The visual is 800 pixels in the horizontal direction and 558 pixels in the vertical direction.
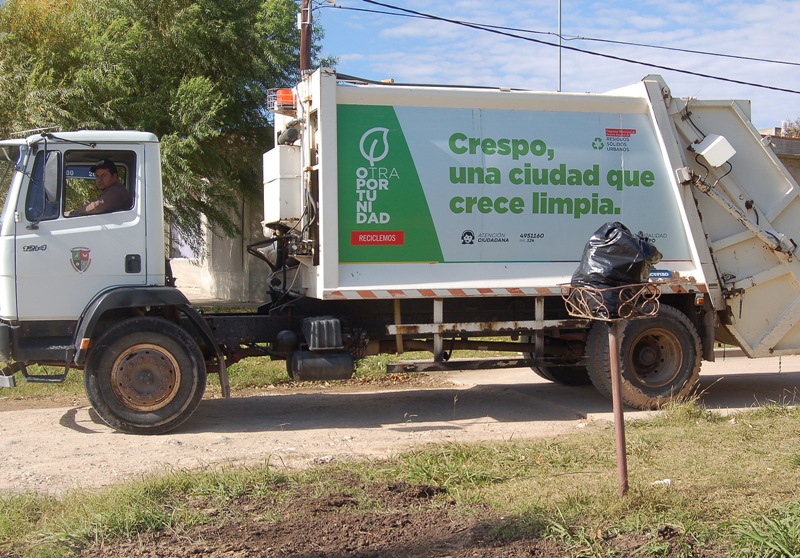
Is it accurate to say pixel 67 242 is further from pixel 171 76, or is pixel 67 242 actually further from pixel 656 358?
pixel 171 76

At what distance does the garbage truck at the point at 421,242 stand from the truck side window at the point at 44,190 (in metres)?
0.02

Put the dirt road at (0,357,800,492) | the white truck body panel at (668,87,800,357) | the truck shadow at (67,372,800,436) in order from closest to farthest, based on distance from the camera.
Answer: the dirt road at (0,357,800,492)
the truck shadow at (67,372,800,436)
the white truck body panel at (668,87,800,357)

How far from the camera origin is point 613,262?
5.05 m

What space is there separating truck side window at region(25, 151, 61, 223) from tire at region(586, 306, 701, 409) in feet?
17.9

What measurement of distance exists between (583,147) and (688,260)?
1663mm

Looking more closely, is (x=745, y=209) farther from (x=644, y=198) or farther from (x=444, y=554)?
(x=444, y=554)

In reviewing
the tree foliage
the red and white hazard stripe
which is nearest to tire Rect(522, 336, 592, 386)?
the red and white hazard stripe

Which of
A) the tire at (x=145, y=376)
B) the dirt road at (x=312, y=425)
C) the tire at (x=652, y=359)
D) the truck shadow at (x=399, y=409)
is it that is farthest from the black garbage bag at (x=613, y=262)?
the tire at (x=145, y=376)

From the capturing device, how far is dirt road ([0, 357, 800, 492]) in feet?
21.9

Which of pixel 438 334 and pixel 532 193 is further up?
pixel 532 193

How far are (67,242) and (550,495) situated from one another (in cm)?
489

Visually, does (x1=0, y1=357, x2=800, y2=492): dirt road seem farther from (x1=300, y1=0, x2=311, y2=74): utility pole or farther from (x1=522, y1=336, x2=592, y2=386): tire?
(x1=300, y1=0, x2=311, y2=74): utility pole

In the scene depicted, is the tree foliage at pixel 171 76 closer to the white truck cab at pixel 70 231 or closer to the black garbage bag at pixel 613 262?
the white truck cab at pixel 70 231

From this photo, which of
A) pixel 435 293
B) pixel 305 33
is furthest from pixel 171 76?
pixel 435 293
